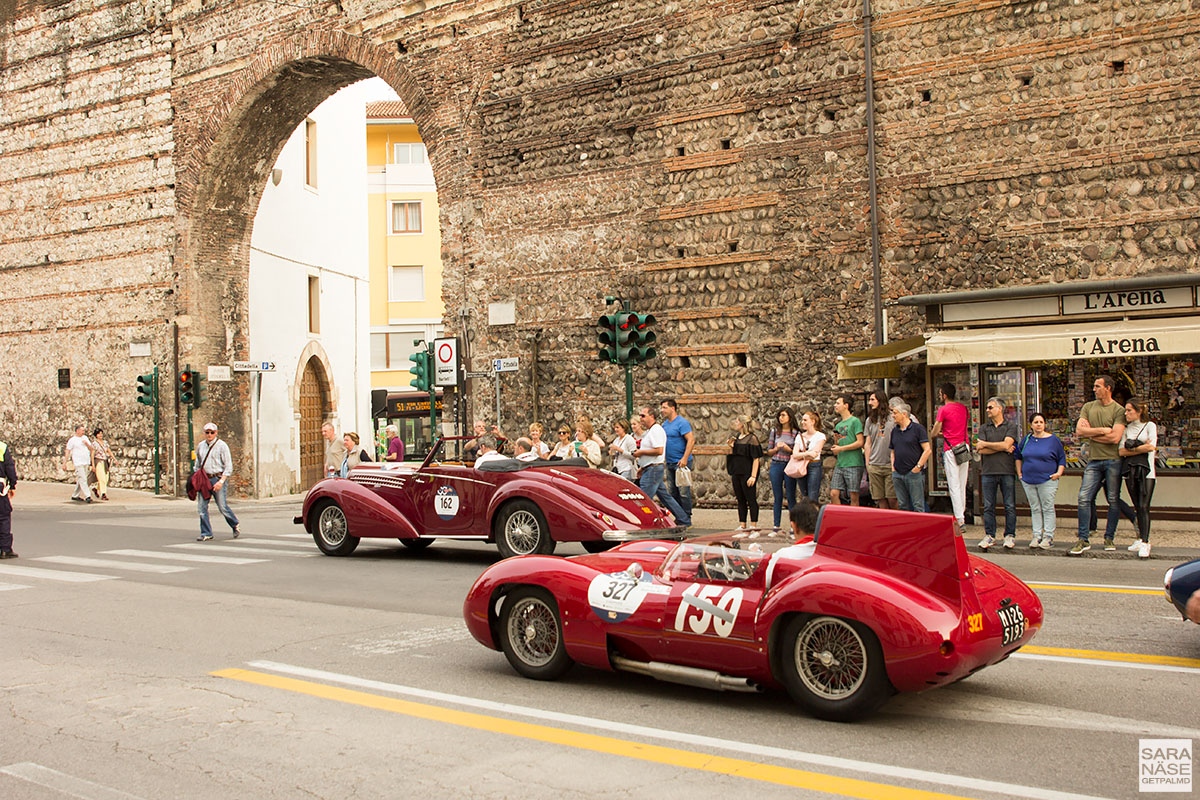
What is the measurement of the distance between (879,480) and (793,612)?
819 centimetres

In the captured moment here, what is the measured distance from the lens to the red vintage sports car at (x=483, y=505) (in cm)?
1065

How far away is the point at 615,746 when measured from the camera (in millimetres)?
4816

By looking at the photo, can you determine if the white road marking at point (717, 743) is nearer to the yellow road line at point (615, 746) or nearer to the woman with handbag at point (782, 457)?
the yellow road line at point (615, 746)

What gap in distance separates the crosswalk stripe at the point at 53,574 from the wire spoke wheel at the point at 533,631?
6615 mm

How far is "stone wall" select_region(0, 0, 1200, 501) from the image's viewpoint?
46.8ft

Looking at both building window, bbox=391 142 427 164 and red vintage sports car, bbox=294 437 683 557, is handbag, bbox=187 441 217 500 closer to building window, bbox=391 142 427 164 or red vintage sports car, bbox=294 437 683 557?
red vintage sports car, bbox=294 437 683 557

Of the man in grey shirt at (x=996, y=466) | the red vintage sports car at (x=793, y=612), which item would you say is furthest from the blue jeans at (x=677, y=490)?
the red vintage sports car at (x=793, y=612)

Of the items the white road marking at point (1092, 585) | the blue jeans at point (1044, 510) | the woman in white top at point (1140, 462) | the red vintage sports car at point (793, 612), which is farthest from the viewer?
the blue jeans at point (1044, 510)

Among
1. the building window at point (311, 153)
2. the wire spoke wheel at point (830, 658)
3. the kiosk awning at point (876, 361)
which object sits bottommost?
the wire spoke wheel at point (830, 658)

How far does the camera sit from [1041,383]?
13.8m

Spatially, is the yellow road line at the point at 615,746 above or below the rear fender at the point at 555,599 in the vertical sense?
below

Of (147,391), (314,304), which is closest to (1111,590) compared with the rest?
(147,391)

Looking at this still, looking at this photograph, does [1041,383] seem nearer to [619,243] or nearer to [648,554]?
[619,243]

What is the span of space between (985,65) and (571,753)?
525 inches
